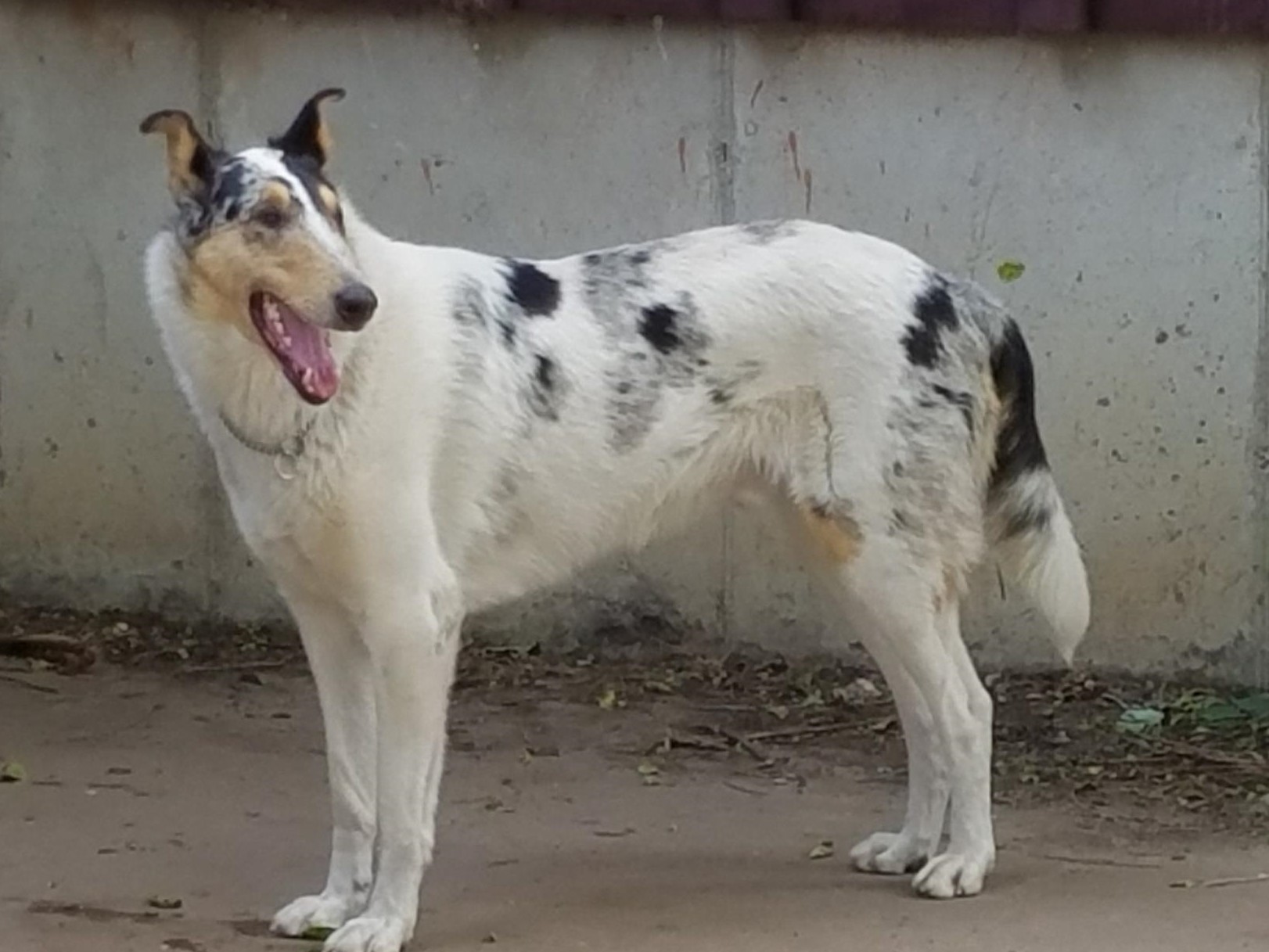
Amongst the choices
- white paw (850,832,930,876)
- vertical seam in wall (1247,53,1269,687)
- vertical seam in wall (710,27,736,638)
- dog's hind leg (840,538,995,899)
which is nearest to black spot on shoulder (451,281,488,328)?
dog's hind leg (840,538,995,899)

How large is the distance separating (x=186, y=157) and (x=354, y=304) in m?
0.51

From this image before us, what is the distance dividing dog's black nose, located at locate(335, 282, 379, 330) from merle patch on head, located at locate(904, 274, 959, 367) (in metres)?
1.27

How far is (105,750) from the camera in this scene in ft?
22.1

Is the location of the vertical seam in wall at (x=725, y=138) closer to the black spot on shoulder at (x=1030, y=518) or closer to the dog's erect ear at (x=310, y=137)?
the black spot on shoulder at (x=1030, y=518)

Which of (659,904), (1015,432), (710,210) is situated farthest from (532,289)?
(710,210)

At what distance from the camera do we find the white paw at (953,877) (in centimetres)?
545

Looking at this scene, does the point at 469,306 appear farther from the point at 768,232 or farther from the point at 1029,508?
the point at 1029,508

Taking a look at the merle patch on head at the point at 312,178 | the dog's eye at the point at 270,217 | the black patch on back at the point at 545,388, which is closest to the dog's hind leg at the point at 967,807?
the black patch on back at the point at 545,388

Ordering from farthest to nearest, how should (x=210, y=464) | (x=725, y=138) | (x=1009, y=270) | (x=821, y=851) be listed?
(x=210, y=464), (x=725, y=138), (x=1009, y=270), (x=821, y=851)

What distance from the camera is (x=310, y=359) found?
4.94m

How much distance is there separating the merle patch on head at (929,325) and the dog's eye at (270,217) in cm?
139

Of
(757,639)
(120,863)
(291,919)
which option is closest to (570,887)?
(291,919)

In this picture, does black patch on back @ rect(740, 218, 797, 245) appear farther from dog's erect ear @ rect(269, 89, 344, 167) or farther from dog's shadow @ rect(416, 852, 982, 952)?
dog's shadow @ rect(416, 852, 982, 952)

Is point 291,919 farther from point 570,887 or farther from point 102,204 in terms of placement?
point 102,204
